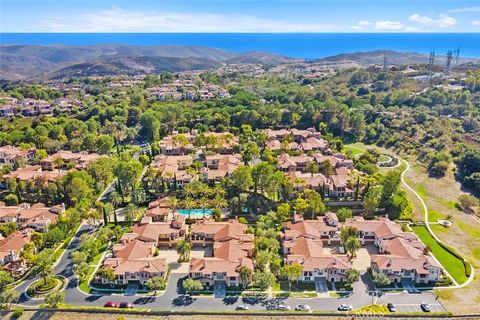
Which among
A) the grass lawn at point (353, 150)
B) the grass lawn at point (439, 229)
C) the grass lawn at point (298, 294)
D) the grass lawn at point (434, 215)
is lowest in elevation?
the grass lawn at point (298, 294)

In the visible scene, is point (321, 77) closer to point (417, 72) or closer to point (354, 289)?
point (417, 72)

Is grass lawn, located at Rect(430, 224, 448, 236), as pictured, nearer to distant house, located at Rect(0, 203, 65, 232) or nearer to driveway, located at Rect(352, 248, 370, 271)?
driveway, located at Rect(352, 248, 370, 271)

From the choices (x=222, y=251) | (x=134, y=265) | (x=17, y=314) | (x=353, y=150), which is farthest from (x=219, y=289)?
(x=353, y=150)

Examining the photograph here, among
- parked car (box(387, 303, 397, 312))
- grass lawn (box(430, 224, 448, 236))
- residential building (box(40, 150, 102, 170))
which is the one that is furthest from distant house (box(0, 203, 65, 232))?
grass lawn (box(430, 224, 448, 236))

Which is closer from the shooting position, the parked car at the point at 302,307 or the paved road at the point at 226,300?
the parked car at the point at 302,307

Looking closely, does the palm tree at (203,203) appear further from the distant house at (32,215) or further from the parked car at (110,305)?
the parked car at (110,305)

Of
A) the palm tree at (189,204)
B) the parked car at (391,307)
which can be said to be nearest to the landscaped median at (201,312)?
the parked car at (391,307)
